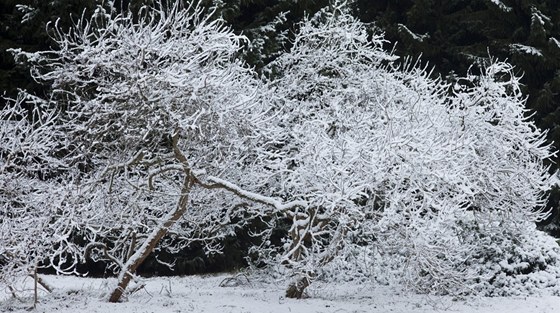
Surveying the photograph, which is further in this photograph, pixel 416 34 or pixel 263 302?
pixel 416 34

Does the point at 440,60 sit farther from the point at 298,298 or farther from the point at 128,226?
the point at 128,226

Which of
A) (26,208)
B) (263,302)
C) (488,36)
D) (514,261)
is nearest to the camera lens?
(26,208)

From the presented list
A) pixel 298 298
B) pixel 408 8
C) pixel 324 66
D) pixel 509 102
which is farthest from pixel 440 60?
pixel 298 298

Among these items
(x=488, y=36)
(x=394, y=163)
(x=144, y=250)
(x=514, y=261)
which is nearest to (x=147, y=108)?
(x=144, y=250)

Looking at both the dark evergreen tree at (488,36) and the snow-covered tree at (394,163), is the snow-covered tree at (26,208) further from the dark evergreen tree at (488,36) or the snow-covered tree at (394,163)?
the dark evergreen tree at (488,36)

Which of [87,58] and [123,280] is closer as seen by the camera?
[87,58]

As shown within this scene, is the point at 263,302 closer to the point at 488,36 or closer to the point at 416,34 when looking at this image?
the point at 416,34

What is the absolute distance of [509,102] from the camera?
33.9ft

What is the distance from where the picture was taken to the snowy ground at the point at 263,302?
9.47 meters

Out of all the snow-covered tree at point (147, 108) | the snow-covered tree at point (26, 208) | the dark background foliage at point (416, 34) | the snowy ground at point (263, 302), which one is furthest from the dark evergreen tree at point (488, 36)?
the snow-covered tree at point (26, 208)

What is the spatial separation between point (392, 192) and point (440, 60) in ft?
33.7

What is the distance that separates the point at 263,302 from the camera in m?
10.4

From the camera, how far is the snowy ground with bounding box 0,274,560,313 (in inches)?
373

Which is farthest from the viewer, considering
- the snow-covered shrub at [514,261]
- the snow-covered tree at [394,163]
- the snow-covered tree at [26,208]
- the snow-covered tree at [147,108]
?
the snow-covered shrub at [514,261]
